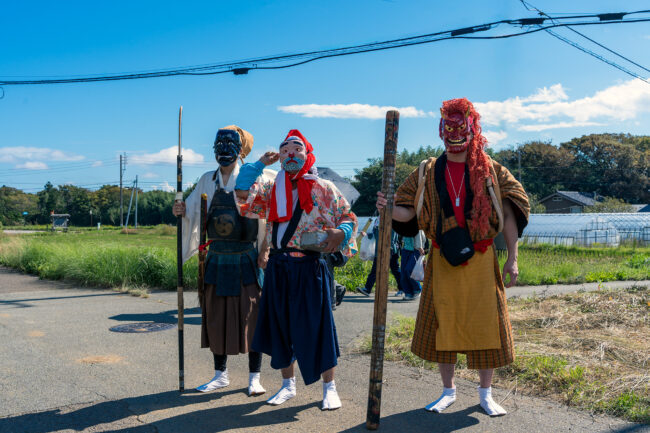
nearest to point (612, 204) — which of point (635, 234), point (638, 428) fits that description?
point (635, 234)

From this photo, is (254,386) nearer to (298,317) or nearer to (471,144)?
(298,317)

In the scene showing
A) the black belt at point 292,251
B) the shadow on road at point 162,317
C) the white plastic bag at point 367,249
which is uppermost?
the black belt at point 292,251

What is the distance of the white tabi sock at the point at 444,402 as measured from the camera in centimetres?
414

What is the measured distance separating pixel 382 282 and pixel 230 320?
153 centimetres

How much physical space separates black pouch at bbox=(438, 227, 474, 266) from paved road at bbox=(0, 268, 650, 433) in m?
1.16

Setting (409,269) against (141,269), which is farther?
(141,269)

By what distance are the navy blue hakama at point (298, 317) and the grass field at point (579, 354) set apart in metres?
1.54

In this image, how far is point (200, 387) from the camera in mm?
4637

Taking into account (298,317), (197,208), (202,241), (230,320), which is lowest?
(230,320)

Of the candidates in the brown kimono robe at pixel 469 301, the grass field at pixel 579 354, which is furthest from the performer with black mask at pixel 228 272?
the grass field at pixel 579 354

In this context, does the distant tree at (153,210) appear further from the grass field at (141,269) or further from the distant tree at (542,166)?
the grass field at (141,269)

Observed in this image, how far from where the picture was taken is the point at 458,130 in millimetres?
4012

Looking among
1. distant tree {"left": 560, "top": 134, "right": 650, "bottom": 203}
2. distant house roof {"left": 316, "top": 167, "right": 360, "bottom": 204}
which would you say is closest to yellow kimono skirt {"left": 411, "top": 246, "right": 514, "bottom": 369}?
distant house roof {"left": 316, "top": 167, "right": 360, "bottom": 204}

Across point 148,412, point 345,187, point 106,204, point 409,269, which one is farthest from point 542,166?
point 148,412
